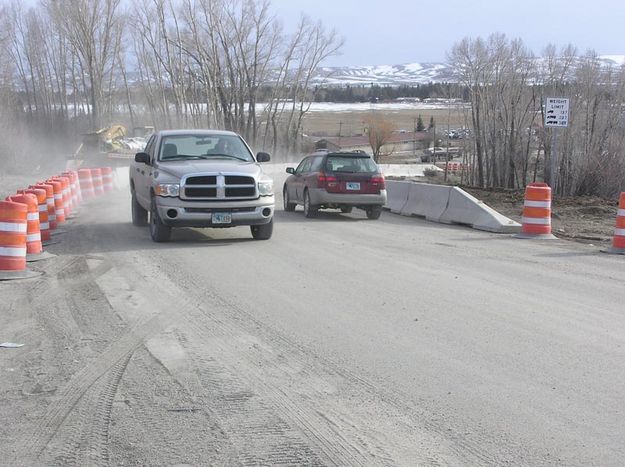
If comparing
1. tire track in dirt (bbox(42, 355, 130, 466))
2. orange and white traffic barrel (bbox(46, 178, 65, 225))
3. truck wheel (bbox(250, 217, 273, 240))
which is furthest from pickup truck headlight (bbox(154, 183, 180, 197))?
tire track in dirt (bbox(42, 355, 130, 466))

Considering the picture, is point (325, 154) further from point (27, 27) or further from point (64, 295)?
point (27, 27)

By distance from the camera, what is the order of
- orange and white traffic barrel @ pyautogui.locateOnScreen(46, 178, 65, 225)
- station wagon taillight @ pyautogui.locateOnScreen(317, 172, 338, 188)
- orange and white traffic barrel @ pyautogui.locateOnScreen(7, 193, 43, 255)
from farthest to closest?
1. station wagon taillight @ pyautogui.locateOnScreen(317, 172, 338, 188)
2. orange and white traffic barrel @ pyautogui.locateOnScreen(46, 178, 65, 225)
3. orange and white traffic barrel @ pyautogui.locateOnScreen(7, 193, 43, 255)

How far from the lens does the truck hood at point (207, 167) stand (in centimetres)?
1225

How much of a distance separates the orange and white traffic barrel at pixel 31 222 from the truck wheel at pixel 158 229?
195 centimetres

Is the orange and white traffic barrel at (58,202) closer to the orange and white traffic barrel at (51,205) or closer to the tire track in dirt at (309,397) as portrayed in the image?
the orange and white traffic barrel at (51,205)

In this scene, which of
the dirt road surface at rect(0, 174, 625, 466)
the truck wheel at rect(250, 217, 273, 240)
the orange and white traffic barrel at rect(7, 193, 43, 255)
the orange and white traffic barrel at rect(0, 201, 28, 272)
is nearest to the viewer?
the dirt road surface at rect(0, 174, 625, 466)

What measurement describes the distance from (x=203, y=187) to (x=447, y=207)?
7268 millimetres

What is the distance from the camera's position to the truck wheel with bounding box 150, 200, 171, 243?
12.5 meters

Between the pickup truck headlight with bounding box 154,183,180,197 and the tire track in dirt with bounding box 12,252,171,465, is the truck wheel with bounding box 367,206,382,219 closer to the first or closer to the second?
the pickup truck headlight with bounding box 154,183,180,197

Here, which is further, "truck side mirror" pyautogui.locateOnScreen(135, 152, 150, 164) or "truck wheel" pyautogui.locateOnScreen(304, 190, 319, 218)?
"truck wheel" pyautogui.locateOnScreen(304, 190, 319, 218)

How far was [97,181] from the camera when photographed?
27328 mm

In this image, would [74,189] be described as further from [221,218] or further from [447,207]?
[447,207]

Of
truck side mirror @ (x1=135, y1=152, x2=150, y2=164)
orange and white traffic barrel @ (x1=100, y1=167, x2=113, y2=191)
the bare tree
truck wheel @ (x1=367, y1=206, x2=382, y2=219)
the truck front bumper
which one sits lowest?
the bare tree

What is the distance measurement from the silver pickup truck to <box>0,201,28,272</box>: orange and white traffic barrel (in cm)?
264
